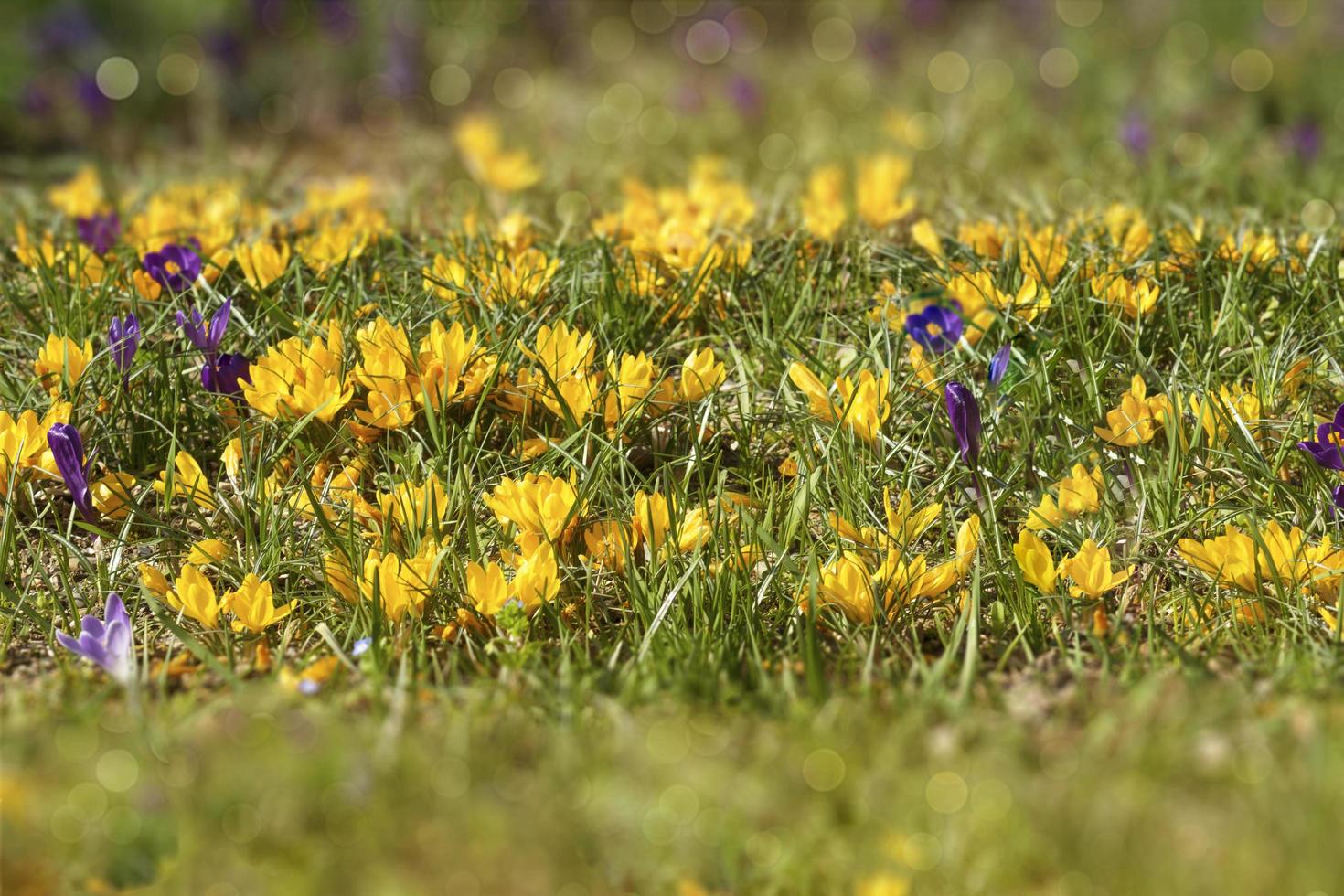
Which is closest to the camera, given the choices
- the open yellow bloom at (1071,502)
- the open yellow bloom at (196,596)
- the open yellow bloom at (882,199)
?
the open yellow bloom at (196,596)

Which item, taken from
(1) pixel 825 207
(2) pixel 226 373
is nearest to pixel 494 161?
(1) pixel 825 207

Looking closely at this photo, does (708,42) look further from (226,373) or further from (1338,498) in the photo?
(1338,498)

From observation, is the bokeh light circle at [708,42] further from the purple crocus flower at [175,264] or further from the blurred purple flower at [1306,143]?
the purple crocus flower at [175,264]

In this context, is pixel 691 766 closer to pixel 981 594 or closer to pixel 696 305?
pixel 981 594

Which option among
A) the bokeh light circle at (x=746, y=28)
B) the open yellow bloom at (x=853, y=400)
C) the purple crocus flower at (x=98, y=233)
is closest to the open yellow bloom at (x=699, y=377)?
the open yellow bloom at (x=853, y=400)

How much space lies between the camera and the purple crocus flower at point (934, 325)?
2340mm

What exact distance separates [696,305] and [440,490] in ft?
2.46

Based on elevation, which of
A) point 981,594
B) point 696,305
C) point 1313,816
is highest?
point 696,305

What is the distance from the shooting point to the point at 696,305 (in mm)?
2697

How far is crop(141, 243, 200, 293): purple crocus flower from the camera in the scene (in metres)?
2.58

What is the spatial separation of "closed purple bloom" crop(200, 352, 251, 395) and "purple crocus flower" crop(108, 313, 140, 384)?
130mm

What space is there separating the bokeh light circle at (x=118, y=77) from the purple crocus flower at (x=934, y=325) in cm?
531

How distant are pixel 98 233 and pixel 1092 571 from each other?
230 cm

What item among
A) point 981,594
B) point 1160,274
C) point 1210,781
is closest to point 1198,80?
point 1160,274
